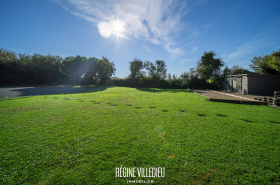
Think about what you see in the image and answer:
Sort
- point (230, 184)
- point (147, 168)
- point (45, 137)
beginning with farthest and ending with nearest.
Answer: point (45, 137)
point (147, 168)
point (230, 184)

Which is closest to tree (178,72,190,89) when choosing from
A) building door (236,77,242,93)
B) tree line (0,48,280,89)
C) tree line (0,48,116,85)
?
tree line (0,48,280,89)

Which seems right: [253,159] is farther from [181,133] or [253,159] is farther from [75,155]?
[75,155]

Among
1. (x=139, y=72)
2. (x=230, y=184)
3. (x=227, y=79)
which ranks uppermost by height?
(x=139, y=72)

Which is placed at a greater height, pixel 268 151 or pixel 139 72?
pixel 139 72

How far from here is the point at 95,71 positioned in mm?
25016

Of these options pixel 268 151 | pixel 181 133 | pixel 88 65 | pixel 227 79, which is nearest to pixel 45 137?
pixel 181 133

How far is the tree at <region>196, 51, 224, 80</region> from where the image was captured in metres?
22.8

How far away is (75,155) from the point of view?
2.04 metres

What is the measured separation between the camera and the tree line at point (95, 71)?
2120 centimetres

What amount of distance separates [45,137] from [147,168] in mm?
2413

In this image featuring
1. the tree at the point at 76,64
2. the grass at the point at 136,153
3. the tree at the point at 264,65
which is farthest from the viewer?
the tree at the point at 76,64

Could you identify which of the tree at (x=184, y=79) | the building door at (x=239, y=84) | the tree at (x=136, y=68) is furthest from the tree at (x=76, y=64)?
the building door at (x=239, y=84)

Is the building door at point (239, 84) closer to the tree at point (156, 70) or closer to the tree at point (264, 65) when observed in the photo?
the tree at point (264, 65)

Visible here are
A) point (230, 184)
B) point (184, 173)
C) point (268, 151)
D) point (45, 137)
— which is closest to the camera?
point (230, 184)
